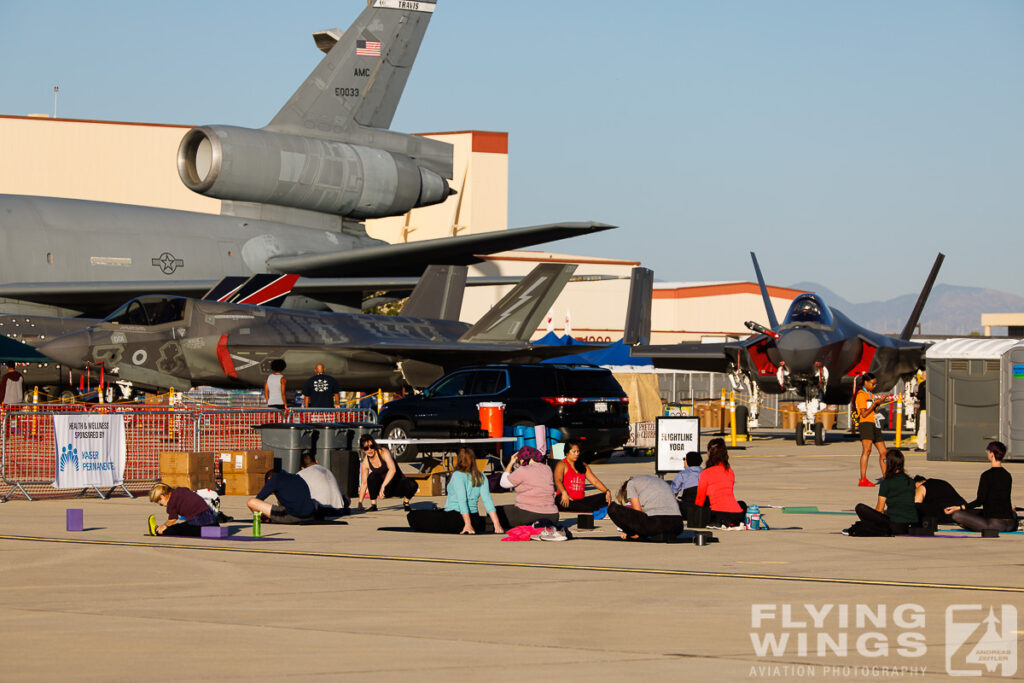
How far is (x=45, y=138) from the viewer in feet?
291

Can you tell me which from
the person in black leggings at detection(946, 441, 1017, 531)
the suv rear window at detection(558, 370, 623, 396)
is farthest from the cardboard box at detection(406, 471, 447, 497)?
the person in black leggings at detection(946, 441, 1017, 531)

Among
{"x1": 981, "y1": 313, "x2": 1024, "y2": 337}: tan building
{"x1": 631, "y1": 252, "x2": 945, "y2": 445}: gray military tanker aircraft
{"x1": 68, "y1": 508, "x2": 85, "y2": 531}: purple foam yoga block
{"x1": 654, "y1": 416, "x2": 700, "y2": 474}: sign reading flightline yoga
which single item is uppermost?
{"x1": 981, "y1": 313, "x2": 1024, "y2": 337}: tan building

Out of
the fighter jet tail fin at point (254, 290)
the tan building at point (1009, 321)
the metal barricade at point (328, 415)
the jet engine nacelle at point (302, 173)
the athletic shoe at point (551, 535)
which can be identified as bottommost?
the athletic shoe at point (551, 535)

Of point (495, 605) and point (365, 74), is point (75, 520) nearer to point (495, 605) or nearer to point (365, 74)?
point (495, 605)

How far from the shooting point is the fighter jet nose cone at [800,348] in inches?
1145

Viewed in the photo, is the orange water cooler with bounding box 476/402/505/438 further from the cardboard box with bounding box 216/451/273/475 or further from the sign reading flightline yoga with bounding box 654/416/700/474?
the cardboard box with bounding box 216/451/273/475

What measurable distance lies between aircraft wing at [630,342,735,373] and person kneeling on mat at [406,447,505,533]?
20.2 metres

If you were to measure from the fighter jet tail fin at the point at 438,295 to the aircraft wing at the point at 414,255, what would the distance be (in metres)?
0.78

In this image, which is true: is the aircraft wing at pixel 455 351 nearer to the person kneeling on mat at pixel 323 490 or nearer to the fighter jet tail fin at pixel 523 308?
the fighter jet tail fin at pixel 523 308

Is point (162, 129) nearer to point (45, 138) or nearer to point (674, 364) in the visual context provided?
point (45, 138)

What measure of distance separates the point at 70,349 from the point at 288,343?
468 centimetres

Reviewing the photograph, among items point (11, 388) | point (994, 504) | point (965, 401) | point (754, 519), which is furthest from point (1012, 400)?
point (11, 388)

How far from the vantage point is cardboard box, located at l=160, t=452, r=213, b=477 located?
56.0 ft

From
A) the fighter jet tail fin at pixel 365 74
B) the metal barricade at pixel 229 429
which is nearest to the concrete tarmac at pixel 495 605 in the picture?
the metal barricade at pixel 229 429
